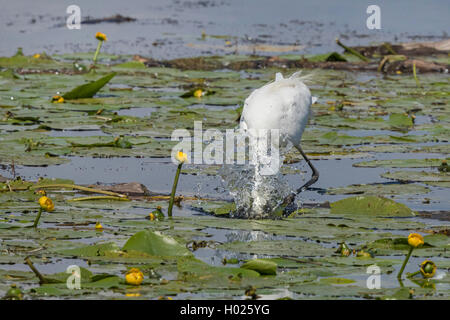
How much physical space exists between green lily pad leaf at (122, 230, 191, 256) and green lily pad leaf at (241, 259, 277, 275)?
0.36m

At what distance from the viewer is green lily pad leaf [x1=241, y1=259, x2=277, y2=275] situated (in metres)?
4.05

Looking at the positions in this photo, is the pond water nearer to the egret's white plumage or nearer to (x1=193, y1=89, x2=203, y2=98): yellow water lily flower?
(x1=193, y1=89, x2=203, y2=98): yellow water lily flower

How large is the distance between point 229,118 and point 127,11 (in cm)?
1346

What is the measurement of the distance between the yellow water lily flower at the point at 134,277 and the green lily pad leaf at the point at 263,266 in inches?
21.7

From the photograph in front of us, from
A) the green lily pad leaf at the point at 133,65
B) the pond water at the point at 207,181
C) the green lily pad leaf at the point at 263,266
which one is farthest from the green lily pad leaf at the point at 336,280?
the green lily pad leaf at the point at 133,65

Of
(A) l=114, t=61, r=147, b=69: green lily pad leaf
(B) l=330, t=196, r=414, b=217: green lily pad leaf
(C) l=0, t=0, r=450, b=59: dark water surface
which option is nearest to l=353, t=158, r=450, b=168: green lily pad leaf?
(B) l=330, t=196, r=414, b=217: green lily pad leaf

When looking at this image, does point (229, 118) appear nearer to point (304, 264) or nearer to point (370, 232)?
point (370, 232)

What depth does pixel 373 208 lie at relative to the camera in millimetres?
5473

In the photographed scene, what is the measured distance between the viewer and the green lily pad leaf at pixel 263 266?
4.05 metres

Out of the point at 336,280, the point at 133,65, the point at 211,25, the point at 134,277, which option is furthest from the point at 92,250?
the point at 211,25

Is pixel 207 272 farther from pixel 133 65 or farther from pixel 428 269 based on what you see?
pixel 133 65

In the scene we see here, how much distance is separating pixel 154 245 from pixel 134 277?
0.54m

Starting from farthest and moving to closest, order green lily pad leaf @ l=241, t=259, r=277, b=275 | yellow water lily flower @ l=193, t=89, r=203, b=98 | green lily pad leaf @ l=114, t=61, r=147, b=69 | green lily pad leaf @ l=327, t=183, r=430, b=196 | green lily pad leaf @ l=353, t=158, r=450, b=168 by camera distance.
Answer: green lily pad leaf @ l=114, t=61, r=147, b=69 → yellow water lily flower @ l=193, t=89, r=203, b=98 → green lily pad leaf @ l=353, t=158, r=450, b=168 → green lily pad leaf @ l=327, t=183, r=430, b=196 → green lily pad leaf @ l=241, t=259, r=277, b=275

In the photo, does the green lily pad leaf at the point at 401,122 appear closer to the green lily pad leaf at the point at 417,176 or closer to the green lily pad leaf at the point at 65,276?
the green lily pad leaf at the point at 417,176
